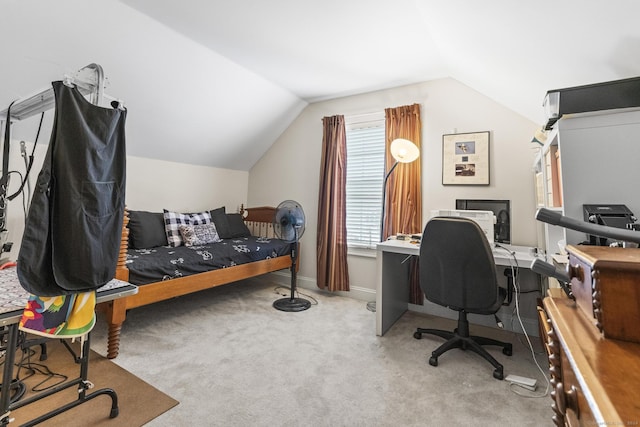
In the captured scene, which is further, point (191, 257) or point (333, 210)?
point (333, 210)

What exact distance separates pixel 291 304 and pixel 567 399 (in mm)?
2594

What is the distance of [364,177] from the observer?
344 centimetres

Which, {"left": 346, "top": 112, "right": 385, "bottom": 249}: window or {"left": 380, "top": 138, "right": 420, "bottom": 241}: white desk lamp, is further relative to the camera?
{"left": 346, "top": 112, "right": 385, "bottom": 249}: window

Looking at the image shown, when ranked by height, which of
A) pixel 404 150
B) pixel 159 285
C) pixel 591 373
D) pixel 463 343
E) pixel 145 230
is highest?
pixel 404 150

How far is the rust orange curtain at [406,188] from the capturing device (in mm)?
2963

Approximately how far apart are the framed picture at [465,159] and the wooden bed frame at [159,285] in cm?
214

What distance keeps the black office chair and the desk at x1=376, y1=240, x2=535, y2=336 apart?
250 millimetres

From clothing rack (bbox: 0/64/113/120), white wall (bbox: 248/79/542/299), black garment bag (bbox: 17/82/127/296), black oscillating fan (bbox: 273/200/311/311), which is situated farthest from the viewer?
black oscillating fan (bbox: 273/200/311/311)

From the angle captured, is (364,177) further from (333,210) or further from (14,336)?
(14,336)

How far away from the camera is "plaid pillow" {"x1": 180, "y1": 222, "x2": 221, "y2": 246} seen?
10.3 ft

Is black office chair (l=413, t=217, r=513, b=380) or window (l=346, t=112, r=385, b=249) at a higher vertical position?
window (l=346, t=112, r=385, b=249)

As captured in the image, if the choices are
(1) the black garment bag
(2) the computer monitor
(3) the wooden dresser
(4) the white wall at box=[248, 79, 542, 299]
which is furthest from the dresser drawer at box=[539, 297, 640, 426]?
(4) the white wall at box=[248, 79, 542, 299]

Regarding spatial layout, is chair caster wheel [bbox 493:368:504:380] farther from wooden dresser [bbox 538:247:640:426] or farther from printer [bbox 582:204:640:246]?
wooden dresser [bbox 538:247:640:426]

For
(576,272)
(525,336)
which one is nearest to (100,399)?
(576,272)
